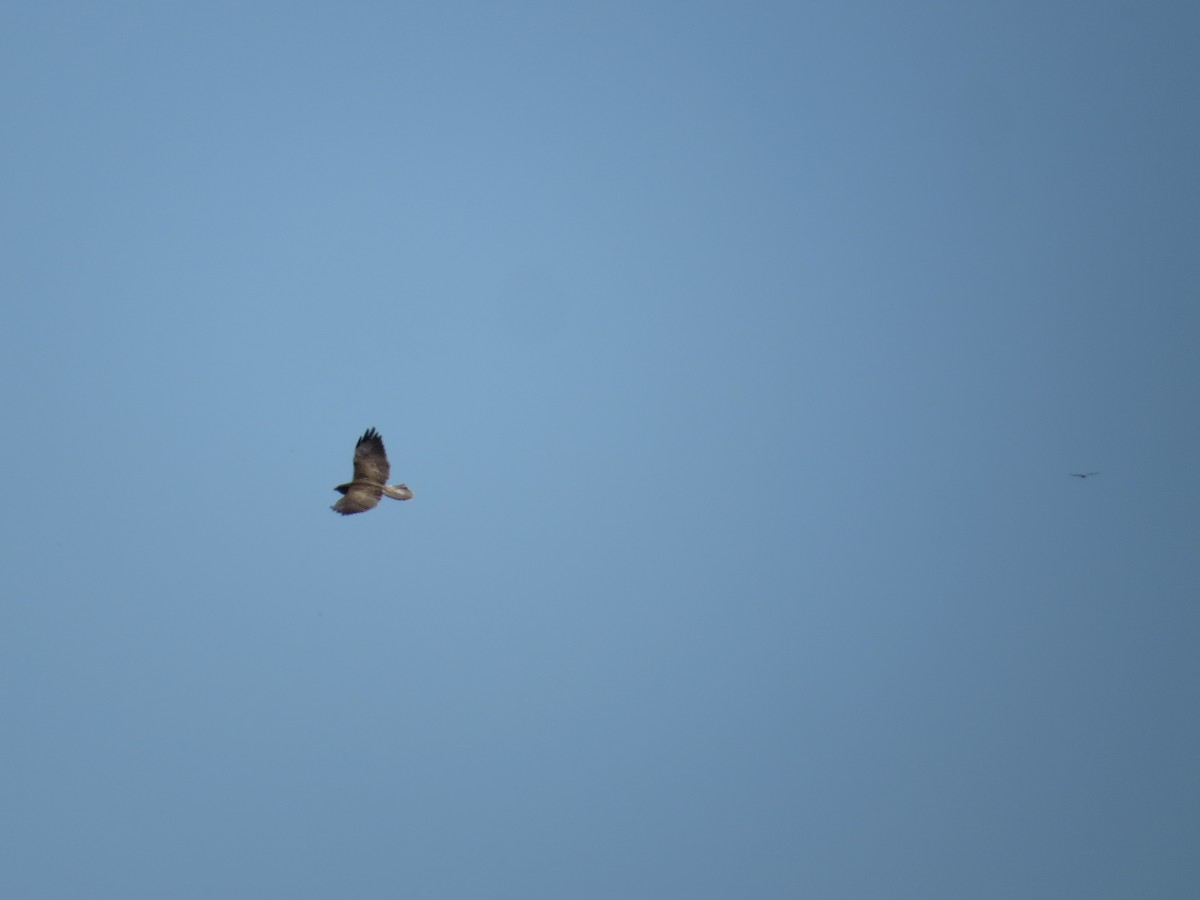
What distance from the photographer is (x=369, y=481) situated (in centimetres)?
2719

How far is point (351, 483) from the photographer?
27.2m

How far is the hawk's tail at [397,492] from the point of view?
2714cm

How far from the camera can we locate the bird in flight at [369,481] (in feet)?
88.8

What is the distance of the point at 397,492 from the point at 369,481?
66 cm

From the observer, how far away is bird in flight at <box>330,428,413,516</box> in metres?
27.1

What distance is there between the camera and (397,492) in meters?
27.2

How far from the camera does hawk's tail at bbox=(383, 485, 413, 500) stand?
2714cm
